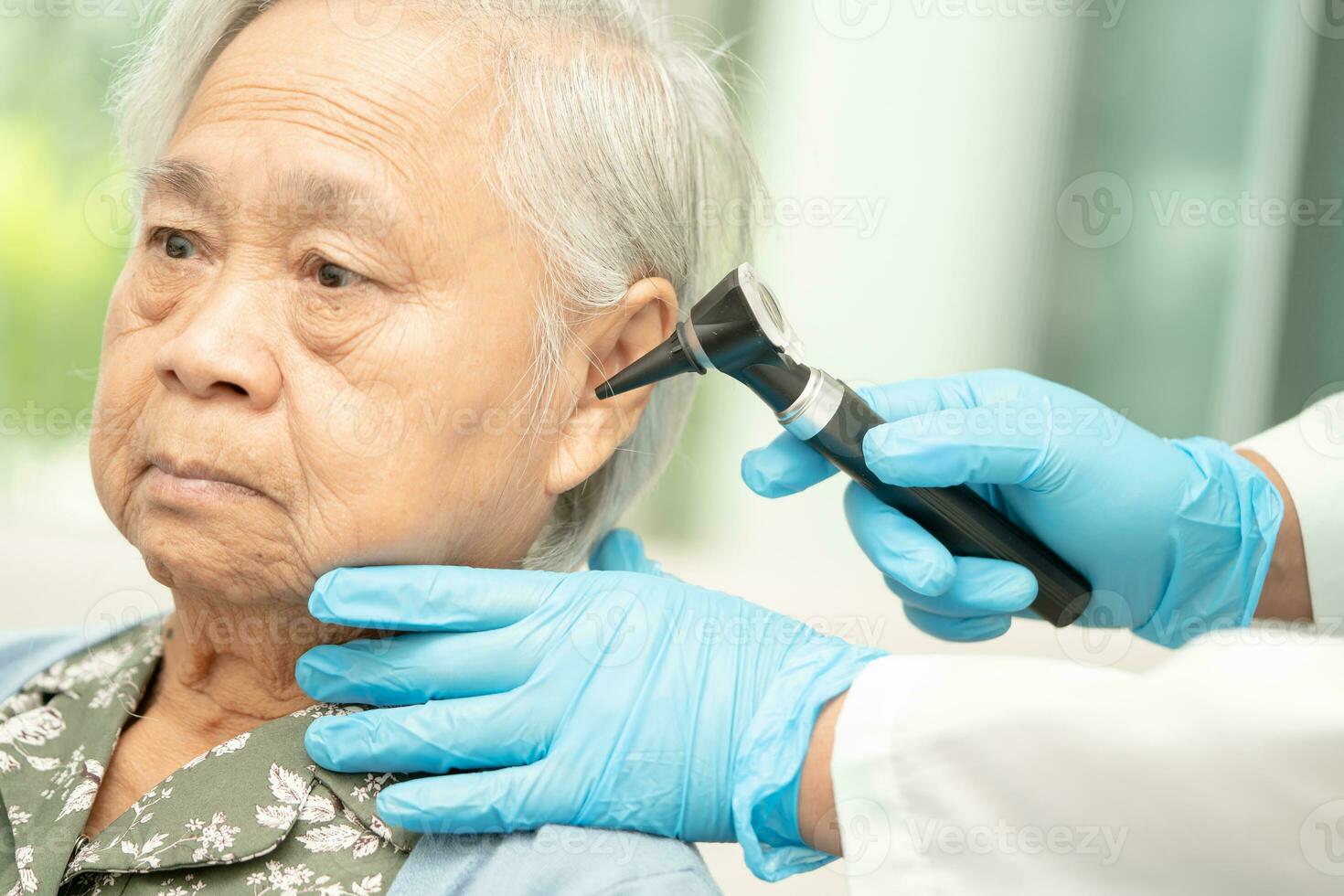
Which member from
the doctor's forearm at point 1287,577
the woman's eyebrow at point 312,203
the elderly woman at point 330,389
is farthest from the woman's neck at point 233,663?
the doctor's forearm at point 1287,577

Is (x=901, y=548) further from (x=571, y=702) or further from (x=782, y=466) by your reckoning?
(x=571, y=702)

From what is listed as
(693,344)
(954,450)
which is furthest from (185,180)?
(954,450)

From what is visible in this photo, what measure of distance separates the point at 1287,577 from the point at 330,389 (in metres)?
1.10

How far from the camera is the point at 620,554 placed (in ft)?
4.11

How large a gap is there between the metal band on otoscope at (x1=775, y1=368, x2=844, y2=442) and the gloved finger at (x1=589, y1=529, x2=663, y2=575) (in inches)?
11.6

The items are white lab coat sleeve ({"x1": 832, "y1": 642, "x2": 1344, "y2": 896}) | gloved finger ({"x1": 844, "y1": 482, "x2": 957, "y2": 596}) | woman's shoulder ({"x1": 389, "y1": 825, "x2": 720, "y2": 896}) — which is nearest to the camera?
white lab coat sleeve ({"x1": 832, "y1": 642, "x2": 1344, "y2": 896})

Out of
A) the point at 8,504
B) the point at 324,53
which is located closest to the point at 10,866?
the point at 324,53

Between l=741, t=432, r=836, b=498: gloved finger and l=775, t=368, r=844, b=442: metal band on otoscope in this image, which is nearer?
l=775, t=368, r=844, b=442: metal band on otoscope

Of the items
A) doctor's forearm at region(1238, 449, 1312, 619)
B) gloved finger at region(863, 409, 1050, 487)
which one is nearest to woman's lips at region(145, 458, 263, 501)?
gloved finger at region(863, 409, 1050, 487)

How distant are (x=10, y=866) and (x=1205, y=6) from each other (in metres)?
3.10

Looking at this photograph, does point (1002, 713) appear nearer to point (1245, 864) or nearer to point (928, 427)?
point (1245, 864)

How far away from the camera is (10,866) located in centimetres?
93

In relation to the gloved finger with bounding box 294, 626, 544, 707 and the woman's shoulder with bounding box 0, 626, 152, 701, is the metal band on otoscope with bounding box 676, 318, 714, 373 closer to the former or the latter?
Answer: the gloved finger with bounding box 294, 626, 544, 707

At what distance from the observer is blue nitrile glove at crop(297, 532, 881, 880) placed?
Answer: 90 centimetres
